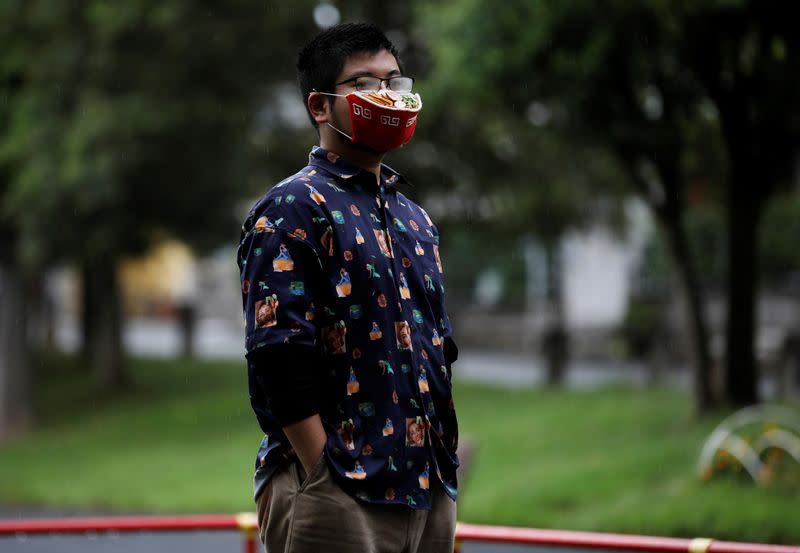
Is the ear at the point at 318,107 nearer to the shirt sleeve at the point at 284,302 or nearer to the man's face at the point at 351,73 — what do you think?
the man's face at the point at 351,73

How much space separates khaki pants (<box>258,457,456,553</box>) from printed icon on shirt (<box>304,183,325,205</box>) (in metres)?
0.57

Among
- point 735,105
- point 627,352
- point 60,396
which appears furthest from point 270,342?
point 627,352

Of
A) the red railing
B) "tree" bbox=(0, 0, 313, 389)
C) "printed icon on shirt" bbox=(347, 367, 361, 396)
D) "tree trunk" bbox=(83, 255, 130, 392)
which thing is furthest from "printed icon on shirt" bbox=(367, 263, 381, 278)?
"tree trunk" bbox=(83, 255, 130, 392)

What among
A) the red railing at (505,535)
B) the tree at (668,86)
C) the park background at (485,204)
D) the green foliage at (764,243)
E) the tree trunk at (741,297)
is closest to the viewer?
the red railing at (505,535)

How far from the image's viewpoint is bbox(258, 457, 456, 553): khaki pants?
2.42m

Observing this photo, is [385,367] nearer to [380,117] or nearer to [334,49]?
[380,117]

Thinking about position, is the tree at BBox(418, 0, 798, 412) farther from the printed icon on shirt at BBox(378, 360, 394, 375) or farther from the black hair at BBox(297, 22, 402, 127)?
the printed icon on shirt at BBox(378, 360, 394, 375)

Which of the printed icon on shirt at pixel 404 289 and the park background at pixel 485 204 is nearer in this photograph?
the printed icon on shirt at pixel 404 289

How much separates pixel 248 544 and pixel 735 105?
9947 millimetres

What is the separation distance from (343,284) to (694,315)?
39.5ft

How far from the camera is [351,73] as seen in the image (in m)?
2.66

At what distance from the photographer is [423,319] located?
8.62 ft

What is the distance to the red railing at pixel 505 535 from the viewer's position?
3.34m

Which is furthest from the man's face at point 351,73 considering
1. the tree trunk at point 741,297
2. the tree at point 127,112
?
the tree at point 127,112
